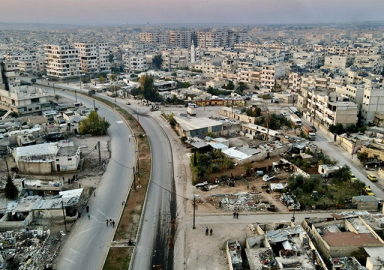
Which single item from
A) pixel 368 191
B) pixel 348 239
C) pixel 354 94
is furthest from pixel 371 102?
pixel 348 239

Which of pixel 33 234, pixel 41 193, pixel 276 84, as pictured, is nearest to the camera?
pixel 33 234

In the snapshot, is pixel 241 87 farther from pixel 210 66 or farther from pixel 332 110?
pixel 332 110

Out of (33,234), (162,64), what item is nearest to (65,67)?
(162,64)

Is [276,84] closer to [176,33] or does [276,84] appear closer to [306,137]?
[306,137]

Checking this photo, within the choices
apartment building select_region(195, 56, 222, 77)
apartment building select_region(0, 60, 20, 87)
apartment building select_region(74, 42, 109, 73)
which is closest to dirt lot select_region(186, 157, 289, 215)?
apartment building select_region(0, 60, 20, 87)

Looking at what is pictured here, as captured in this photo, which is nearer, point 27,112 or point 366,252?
point 366,252

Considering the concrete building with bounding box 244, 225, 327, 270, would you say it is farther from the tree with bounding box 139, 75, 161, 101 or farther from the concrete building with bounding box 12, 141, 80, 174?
the tree with bounding box 139, 75, 161, 101

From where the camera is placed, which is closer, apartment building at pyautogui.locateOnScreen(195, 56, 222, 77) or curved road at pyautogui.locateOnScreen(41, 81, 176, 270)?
curved road at pyautogui.locateOnScreen(41, 81, 176, 270)
